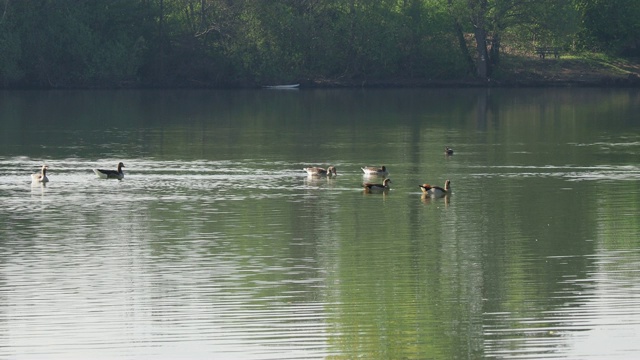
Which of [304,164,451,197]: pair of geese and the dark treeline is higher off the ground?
the dark treeline

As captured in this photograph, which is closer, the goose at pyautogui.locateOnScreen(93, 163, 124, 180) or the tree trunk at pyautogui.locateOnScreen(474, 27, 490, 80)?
the goose at pyautogui.locateOnScreen(93, 163, 124, 180)

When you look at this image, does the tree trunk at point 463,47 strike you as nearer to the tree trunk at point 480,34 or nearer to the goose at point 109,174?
the tree trunk at point 480,34

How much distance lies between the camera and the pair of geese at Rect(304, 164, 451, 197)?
117 ft

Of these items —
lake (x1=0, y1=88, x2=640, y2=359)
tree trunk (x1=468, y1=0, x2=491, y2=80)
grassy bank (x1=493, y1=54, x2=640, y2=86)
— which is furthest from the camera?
grassy bank (x1=493, y1=54, x2=640, y2=86)

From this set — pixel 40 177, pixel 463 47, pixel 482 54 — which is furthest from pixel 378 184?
pixel 463 47

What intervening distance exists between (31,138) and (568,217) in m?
30.1

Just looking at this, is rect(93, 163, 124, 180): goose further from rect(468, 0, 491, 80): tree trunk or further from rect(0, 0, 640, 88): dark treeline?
rect(468, 0, 491, 80): tree trunk

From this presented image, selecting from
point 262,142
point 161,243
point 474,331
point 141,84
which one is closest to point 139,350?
point 474,331

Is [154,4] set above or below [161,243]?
above

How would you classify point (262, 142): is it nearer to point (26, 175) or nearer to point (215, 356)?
point (26, 175)

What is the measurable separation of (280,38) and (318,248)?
77486 mm

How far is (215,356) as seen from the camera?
18.5m

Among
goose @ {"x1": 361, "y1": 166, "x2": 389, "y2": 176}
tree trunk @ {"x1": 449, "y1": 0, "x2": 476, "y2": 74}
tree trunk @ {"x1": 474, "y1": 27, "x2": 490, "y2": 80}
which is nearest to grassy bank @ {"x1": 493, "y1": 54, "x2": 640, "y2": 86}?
tree trunk @ {"x1": 474, "y1": 27, "x2": 490, "y2": 80}

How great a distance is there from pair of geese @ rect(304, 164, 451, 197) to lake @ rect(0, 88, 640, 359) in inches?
11.2
